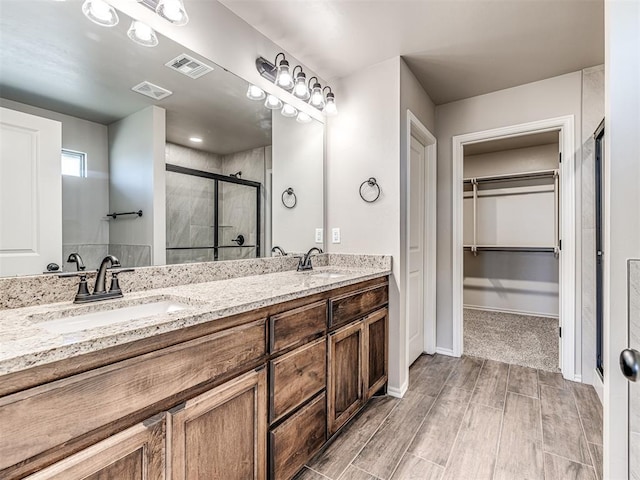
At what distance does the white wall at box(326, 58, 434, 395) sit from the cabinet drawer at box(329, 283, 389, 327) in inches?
7.3

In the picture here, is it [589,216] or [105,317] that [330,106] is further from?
[589,216]

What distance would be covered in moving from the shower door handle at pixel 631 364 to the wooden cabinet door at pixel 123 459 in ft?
3.68

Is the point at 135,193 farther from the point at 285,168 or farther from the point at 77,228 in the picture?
the point at 285,168

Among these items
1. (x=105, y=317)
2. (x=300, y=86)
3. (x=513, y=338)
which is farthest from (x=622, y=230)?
(x=513, y=338)

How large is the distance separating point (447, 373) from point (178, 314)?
2383 mm

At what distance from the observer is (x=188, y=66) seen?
162 centimetres

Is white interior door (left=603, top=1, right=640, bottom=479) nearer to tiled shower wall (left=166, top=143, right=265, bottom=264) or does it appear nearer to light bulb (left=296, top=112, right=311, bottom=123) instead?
tiled shower wall (left=166, top=143, right=265, bottom=264)

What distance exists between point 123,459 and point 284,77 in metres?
2.05

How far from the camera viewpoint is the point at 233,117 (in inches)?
→ 76.9

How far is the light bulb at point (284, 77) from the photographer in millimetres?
1969

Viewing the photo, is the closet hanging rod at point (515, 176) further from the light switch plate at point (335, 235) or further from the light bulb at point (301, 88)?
the light bulb at point (301, 88)

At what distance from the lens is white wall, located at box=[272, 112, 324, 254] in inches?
87.9

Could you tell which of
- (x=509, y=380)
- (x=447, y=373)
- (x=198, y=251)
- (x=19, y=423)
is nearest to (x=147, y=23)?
(x=198, y=251)

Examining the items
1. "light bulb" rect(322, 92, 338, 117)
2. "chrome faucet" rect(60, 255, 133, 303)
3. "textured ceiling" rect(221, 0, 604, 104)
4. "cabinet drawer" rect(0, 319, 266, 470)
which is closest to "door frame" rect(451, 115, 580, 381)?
"textured ceiling" rect(221, 0, 604, 104)
